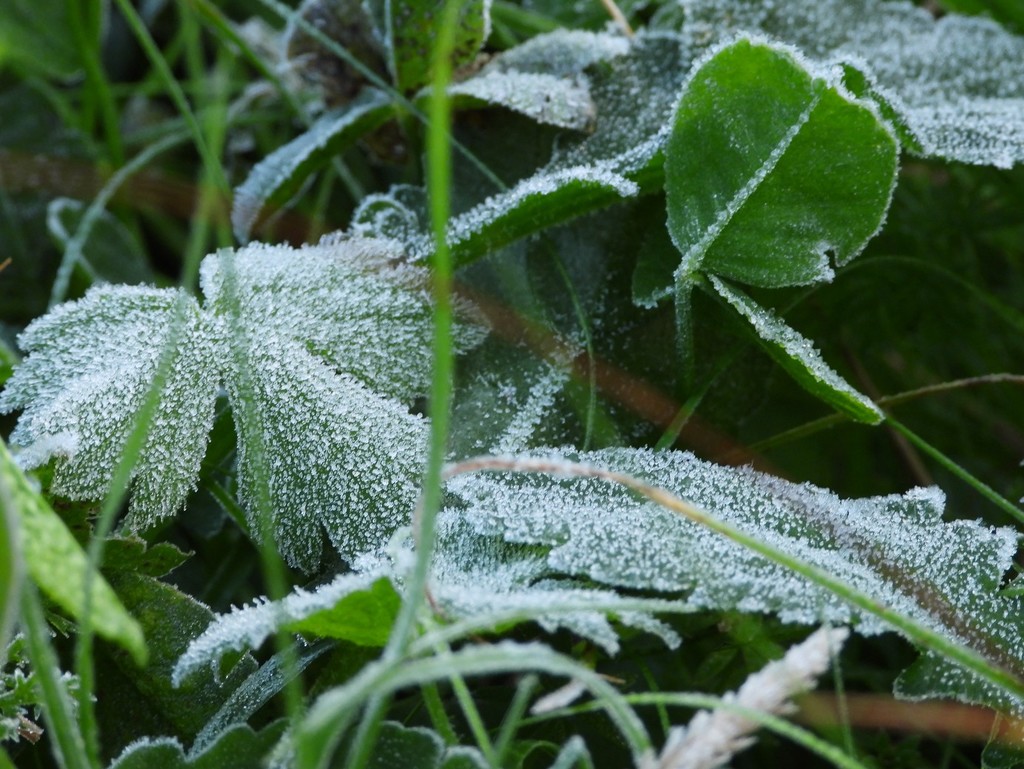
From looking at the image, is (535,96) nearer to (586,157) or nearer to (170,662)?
(586,157)

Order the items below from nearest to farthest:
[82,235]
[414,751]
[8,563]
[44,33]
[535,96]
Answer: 1. [8,563]
2. [414,751]
3. [535,96]
4. [82,235]
5. [44,33]

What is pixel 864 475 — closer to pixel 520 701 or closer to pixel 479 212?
pixel 479 212

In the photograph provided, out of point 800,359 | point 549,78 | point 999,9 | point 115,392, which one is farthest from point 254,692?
point 999,9

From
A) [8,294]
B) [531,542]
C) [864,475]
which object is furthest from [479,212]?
[8,294]

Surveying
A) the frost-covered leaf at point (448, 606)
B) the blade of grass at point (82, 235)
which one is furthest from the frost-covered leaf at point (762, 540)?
the blade of grass at point (82, 235)

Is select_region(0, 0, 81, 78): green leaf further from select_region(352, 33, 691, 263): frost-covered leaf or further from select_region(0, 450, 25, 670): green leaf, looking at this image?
select_region(0, 450, 25, 670): green leaf

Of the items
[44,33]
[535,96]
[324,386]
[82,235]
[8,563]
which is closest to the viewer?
[8,563]
